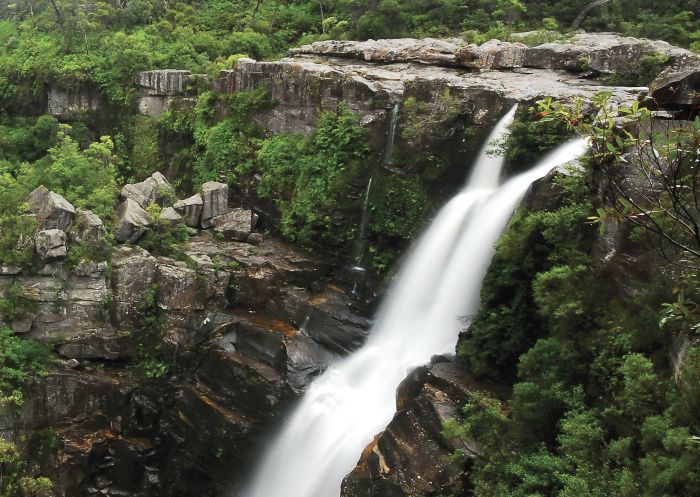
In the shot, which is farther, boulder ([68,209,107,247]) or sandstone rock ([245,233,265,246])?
sandstone rock ([245,233,265,246])

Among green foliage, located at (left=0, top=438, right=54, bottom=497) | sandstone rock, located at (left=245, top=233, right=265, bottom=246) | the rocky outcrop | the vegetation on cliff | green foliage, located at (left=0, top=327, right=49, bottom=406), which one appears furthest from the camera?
sandstone rock, located at (left=245, top=233, right=265, bottom=246)

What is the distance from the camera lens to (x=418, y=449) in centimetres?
971

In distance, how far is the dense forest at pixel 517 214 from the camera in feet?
23.2

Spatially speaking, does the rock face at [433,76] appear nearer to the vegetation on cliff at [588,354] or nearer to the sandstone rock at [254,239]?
the sandstone rock at [254,239]

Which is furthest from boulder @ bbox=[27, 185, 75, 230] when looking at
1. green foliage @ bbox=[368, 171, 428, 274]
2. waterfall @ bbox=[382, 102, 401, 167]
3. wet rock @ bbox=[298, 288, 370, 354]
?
waterfall @ bbox=[382, 102, 401, 167]

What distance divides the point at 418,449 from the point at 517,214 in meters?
4.48

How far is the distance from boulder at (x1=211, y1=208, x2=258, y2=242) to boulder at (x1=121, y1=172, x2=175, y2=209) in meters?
1.83

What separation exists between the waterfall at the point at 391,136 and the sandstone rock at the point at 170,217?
5.82m

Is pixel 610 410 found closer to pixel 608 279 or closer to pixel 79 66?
pixel 608 279

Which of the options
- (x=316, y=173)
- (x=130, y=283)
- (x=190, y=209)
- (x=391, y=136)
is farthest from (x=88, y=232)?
(x=391, y=136)

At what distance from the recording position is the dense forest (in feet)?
23.2

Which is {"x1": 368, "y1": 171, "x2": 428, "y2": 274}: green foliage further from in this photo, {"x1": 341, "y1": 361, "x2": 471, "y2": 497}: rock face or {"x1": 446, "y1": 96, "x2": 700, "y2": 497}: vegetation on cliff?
{"x1": 341, "y1": 361, "x2": 471, "y2": 497}: rock face

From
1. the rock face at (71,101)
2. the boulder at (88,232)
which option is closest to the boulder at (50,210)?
the boulder at (88,232)

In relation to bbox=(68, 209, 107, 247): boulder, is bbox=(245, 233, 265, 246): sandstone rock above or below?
below
